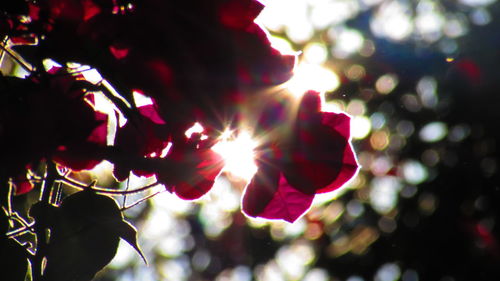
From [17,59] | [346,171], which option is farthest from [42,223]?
[346,171]

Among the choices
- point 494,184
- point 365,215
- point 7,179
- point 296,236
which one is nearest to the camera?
point 7,179

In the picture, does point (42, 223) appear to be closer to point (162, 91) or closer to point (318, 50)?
point (162, 91)

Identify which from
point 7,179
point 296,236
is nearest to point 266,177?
point 7,179

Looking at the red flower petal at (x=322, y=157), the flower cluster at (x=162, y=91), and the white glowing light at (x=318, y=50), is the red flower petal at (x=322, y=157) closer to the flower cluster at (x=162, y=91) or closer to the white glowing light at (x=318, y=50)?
the flower cluster at (x=162, y=91)

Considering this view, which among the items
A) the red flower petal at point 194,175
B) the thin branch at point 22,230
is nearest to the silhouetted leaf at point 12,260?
the thin branch at point 22,230

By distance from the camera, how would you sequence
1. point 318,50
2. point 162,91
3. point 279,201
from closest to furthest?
point 162,91 < point 279,201 < point 318,50

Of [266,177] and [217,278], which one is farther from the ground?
[266,177]

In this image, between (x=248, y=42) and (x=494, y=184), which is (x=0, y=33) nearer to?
(x=248, y=42)
